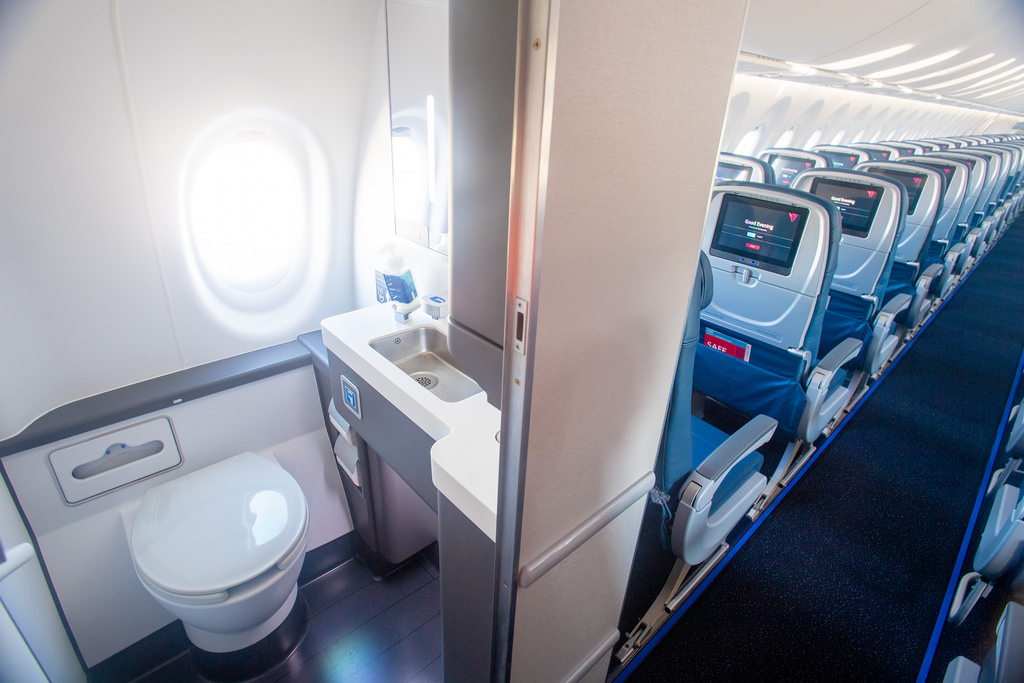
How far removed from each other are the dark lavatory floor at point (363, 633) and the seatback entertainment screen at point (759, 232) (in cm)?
218

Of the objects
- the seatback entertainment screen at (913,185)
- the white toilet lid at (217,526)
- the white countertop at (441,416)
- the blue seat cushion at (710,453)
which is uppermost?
the seatback entertainment screen at (913,185)

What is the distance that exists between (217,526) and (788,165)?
608 cm

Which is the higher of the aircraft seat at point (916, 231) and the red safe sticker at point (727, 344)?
the aircraft seat at point (916, 231)

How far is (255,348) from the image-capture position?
2.16 metres

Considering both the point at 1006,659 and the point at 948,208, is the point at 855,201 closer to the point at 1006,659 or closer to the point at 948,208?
the point at 948,208

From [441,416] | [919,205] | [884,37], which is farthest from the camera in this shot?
[919,205]

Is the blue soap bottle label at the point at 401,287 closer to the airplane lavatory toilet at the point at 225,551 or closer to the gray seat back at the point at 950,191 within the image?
the airplane lavatory toilet at the point at 225,551

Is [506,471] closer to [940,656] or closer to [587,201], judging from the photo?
[587,201]

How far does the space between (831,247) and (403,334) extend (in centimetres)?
184

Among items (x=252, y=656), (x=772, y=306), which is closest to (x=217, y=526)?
(x=252, y=656)

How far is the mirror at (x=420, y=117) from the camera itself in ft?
5.35

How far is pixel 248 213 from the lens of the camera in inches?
76.5

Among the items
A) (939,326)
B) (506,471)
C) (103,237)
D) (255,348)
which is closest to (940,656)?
(506,471)

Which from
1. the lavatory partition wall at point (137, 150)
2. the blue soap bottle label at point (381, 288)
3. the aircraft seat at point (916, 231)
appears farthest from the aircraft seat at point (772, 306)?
the aircraft seat at point (916, 231)
